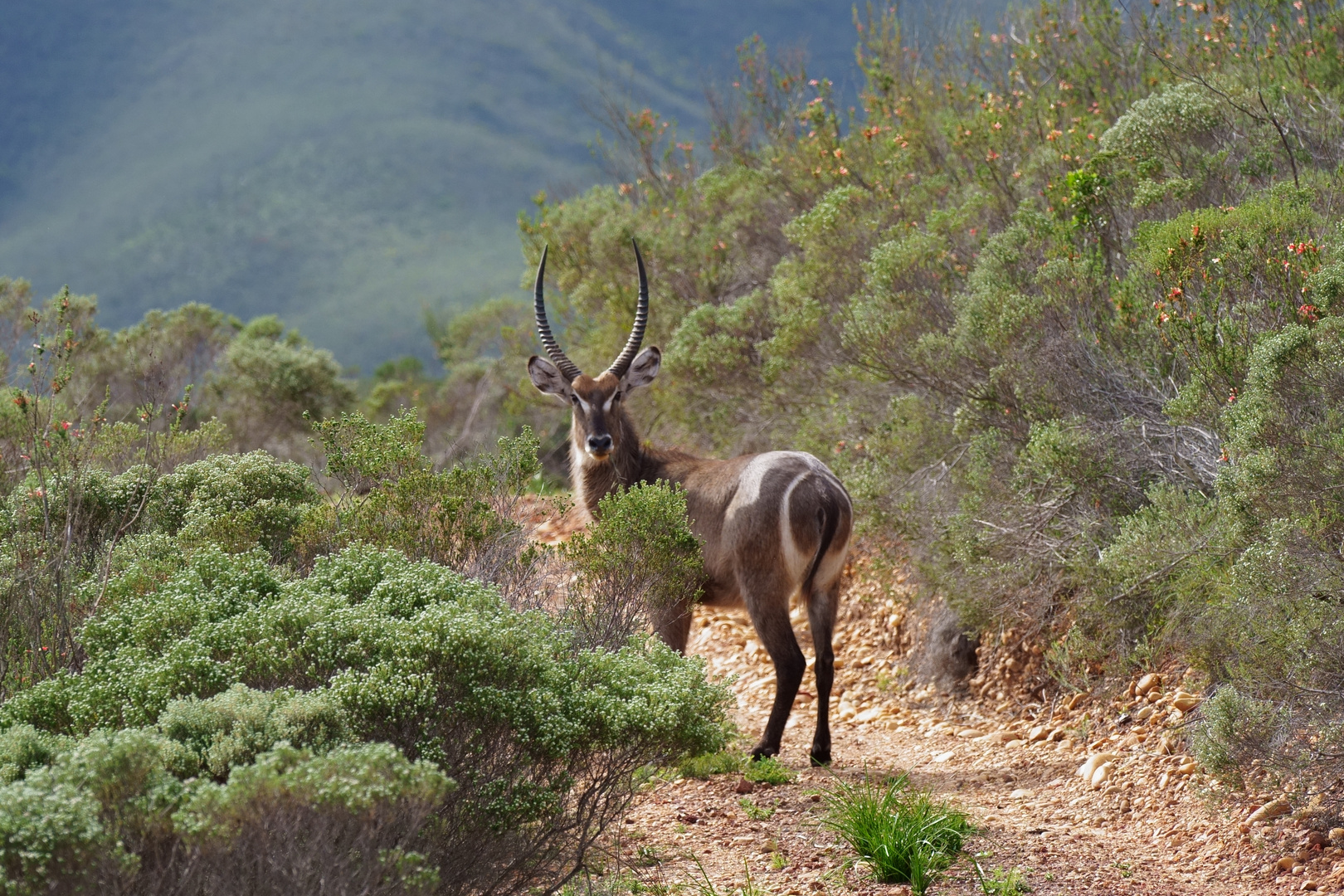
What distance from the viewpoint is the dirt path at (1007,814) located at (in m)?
4.45

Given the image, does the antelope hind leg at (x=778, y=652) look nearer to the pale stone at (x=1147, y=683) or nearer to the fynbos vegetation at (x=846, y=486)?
the fynbos vegetation at (x=846, y=486)

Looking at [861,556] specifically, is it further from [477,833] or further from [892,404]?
[477,833]

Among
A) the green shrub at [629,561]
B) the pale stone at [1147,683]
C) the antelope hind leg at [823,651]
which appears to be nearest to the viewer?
the green shrub at [629,561]

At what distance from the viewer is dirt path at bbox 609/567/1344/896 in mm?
4449

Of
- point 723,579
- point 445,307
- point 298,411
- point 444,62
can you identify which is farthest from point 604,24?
point 723,579

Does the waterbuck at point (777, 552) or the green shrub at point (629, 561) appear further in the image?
the waterbuck at point (777, 552)

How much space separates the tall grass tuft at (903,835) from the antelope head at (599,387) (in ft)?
9.70

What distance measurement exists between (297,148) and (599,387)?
79.1m

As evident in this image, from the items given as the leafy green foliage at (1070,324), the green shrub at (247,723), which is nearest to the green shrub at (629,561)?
the green shrub at (247,723)

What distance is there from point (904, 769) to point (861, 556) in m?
2.74

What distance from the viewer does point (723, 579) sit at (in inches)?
256

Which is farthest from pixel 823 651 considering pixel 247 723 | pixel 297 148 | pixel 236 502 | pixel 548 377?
pixel 297 148

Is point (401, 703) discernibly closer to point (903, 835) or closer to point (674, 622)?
point (903, 835)

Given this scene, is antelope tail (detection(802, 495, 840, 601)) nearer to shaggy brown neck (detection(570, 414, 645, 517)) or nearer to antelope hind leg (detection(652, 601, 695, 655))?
antelope hind leg (detection(652, 601, 695, 655))
